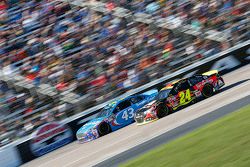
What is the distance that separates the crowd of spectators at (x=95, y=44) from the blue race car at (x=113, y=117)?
1.00 m

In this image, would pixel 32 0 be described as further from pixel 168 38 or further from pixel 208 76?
pixel 208 76

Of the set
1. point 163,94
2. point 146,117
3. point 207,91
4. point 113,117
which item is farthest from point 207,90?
point 113,117

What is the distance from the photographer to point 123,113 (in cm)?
2106

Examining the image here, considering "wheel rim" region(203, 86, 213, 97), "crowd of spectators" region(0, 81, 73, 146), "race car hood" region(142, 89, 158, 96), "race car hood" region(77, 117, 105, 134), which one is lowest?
"race car hood" region(142, 89, 158, 96)

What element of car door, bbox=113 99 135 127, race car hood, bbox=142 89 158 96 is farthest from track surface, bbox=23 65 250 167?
race car hood, bbox=142 89 158 96

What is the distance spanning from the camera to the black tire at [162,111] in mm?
19292

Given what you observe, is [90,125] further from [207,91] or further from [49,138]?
[207,91]

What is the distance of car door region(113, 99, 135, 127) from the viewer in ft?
68.7

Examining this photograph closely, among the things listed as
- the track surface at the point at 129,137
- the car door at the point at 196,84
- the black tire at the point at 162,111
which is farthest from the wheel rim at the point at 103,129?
the car door at the point at 196,84

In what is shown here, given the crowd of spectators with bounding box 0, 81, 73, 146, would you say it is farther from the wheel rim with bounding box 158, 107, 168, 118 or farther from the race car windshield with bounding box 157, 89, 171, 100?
the wheel rim with bounding box 158, 107, 168, 118

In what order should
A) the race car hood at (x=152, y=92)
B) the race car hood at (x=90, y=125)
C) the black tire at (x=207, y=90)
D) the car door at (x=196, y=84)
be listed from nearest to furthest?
the car door at (x=196, y=84) < the black tire at (x=207, y=90) < the race car hood at (x=90, y=125) < the race car hood at (x=152, y=92)

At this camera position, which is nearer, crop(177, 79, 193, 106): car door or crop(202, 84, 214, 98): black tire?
crop(177, 79, 193, 106): car door

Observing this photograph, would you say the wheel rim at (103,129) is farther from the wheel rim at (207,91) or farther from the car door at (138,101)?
the wheel rim at (207,91)

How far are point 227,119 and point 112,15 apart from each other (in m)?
12.5
